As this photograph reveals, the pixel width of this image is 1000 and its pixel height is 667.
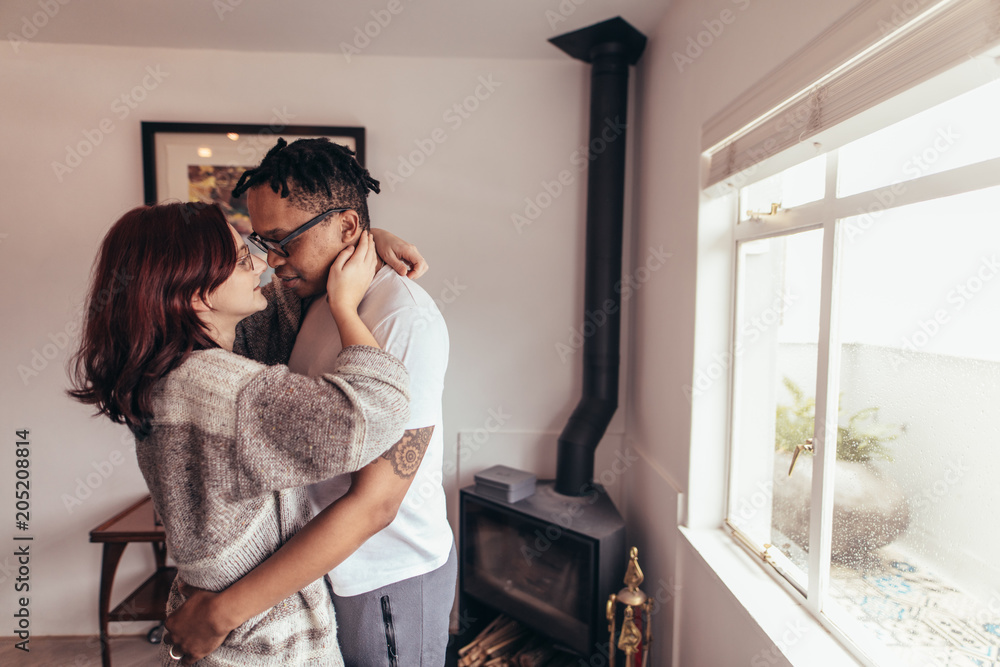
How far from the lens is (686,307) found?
180 cm

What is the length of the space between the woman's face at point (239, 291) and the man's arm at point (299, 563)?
369 millimetres

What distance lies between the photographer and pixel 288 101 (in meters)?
2.38

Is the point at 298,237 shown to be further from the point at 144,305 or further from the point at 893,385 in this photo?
the point at 893,385

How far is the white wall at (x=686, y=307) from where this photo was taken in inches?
55.1

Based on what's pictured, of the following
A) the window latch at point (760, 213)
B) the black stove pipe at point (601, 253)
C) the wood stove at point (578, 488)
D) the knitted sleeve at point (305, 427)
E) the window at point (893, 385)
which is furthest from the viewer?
the black stove pipe at point (601, 253)

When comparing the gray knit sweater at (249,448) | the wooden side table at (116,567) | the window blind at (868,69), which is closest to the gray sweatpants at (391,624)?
the gray knit sweater at (249,448)

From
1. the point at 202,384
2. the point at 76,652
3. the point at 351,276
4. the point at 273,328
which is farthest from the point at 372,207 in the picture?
the point at 76,652

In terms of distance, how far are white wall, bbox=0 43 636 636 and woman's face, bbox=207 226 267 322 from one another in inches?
58.7

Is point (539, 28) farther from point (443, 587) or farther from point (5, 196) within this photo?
point (5, 196)

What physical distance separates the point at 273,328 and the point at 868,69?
1.32 meters

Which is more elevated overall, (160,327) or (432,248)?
(432,248)

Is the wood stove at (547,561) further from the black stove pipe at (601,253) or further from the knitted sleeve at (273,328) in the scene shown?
the knitted sleeve at (273,328)

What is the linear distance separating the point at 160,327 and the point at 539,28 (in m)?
1.92

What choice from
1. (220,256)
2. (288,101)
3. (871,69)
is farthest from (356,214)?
(288,101)
